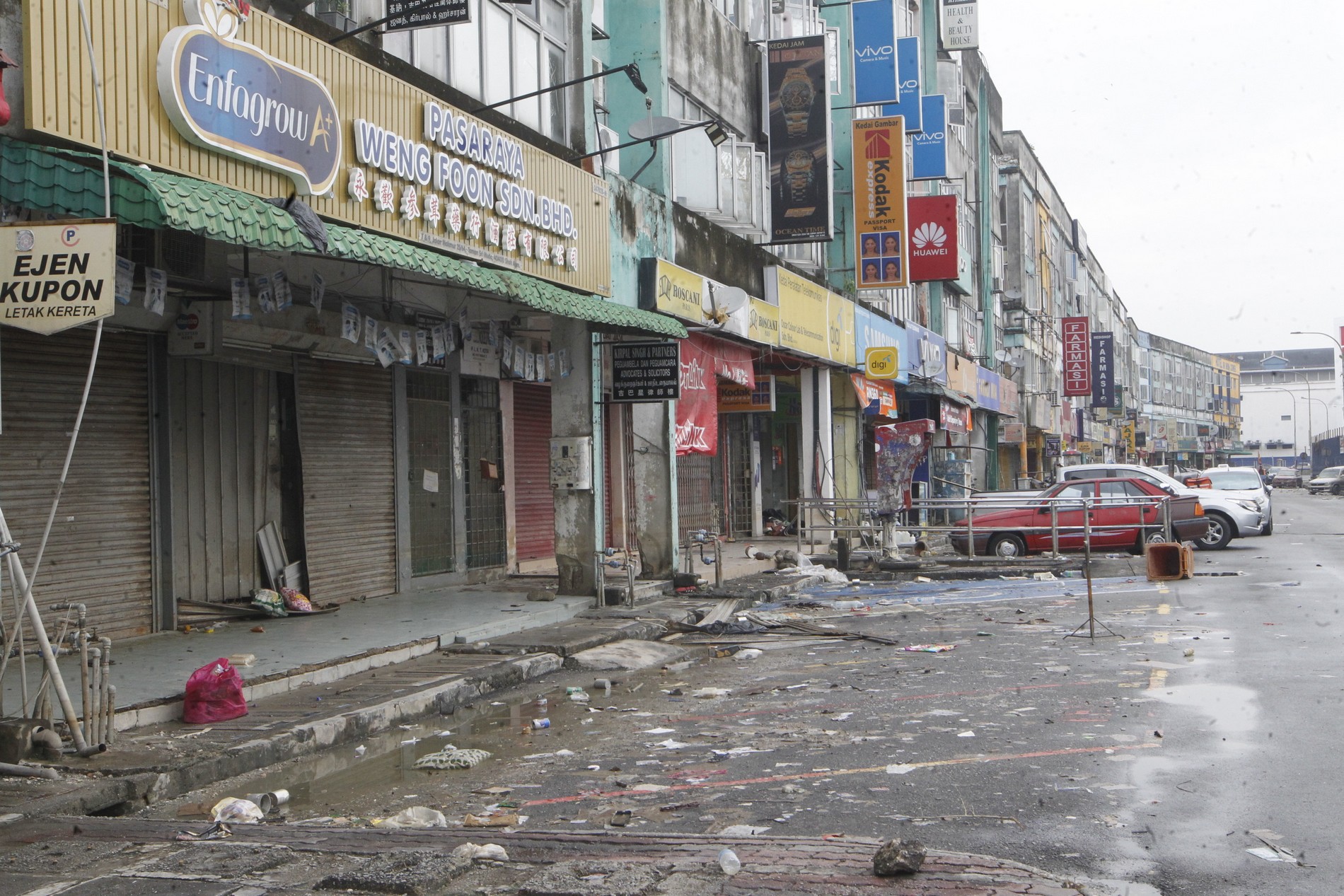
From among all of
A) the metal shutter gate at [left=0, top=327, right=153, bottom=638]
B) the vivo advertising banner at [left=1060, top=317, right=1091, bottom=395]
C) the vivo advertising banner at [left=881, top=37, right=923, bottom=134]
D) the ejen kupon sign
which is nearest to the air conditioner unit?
the ejen kupon sign

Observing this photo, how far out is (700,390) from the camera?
1933 cm

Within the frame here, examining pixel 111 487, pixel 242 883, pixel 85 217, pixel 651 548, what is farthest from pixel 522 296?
Result: pixel 242 883

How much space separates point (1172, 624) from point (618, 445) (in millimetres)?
10631

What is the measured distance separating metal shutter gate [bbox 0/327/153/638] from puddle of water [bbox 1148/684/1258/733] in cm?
863

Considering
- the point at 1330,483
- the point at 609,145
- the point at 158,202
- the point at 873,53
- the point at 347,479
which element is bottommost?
the point at 1330,483

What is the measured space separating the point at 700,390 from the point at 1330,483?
60605 millimetres

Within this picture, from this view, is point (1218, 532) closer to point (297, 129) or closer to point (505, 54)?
point (505, 54)

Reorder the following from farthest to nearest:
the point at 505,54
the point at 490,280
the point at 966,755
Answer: the point at 505,54 < the point at 490,280 < the point at 966,755

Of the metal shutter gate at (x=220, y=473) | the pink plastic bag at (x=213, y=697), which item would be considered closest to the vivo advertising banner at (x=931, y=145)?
the metal shutter gate at (x=220, y=473)

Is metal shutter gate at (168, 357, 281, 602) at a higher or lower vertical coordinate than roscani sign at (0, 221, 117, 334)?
lower

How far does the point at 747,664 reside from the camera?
11219mm

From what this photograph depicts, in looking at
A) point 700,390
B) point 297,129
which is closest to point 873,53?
point 700,390

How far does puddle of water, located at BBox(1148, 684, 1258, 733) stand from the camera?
7727 mm

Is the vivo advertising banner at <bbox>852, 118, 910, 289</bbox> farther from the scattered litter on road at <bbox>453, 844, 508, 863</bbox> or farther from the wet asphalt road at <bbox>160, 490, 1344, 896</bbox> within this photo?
the scattered litter on road at <bbox>453, 844, 508, 863</bbox>
